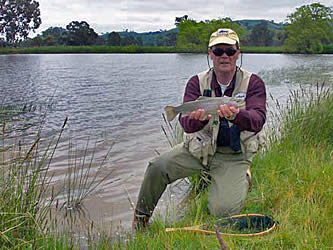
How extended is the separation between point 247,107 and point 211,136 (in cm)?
51

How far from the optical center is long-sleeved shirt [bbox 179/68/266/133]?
13.8 feet

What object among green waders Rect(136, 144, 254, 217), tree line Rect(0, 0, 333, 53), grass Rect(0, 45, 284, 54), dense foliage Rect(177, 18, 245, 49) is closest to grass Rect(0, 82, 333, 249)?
green waders Rect(136, 144, 254, 217)

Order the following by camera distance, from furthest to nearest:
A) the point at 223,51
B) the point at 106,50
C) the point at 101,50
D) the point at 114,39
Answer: the point at 114,39 → the point at 106,50 → the point at 101,50 → the point at 223,51

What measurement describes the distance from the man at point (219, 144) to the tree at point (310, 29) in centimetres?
6996

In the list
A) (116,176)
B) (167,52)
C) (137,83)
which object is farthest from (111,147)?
(167,52)

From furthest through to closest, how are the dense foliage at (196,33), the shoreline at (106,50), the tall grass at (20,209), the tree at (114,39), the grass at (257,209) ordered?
the tree at (114,39) → the dense foliage at (196,33) → the shoreline at (106,50) → the grass at (257,209) → the tall grass at (20,209)

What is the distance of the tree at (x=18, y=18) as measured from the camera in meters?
87.8

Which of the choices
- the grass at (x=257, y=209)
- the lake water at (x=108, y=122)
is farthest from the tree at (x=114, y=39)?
the grass at (x=257, y=209)

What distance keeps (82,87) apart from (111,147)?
12596 millimetres

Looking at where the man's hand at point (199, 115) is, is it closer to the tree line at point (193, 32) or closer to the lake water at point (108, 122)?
the lake water at point (108, 122)

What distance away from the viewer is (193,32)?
87.3 m

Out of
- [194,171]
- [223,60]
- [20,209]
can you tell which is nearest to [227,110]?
[223,60]

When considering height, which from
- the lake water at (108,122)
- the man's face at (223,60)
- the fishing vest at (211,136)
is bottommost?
the lake water at (108,122)

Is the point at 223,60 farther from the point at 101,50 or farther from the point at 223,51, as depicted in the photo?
the point at 101,50
